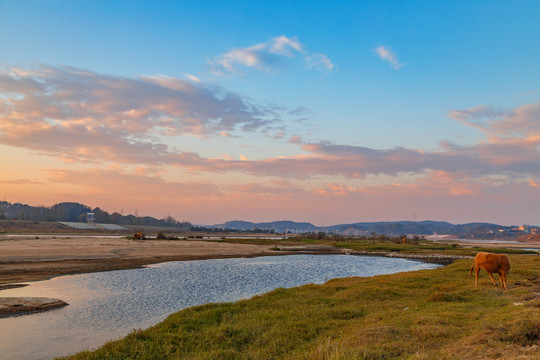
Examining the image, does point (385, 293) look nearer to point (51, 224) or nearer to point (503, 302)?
point (503, 302)

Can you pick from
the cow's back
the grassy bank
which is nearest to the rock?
the grassy bank

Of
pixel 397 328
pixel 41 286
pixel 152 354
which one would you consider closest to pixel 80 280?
pixel 41 286

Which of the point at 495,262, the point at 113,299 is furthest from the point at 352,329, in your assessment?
the point at 113,299

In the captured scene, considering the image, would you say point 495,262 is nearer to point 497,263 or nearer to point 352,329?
point 497,263

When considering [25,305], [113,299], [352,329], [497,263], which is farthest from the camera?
[113,299]

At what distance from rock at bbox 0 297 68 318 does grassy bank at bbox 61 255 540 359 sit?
10.1 metres

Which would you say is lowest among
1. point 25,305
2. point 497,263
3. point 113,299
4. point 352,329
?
point 113,299

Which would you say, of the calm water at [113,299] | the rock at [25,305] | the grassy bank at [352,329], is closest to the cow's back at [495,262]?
the grassy bank at [352,329]

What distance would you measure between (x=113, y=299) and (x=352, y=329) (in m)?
18.3

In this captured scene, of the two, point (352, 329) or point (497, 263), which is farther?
point (497, 263)

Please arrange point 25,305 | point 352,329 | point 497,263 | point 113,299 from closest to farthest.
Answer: point 352,329 → point 497,263 → point 25,305 → point 113,299

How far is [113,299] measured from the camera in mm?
24062

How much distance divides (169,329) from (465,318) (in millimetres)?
11906

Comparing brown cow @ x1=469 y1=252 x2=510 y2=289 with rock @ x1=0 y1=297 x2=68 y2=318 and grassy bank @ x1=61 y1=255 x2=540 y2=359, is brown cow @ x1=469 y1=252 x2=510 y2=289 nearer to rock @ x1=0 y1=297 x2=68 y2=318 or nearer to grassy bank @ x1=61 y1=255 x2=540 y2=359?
grassy bank @ x1=61 y1=255 x2=540 y2=359
